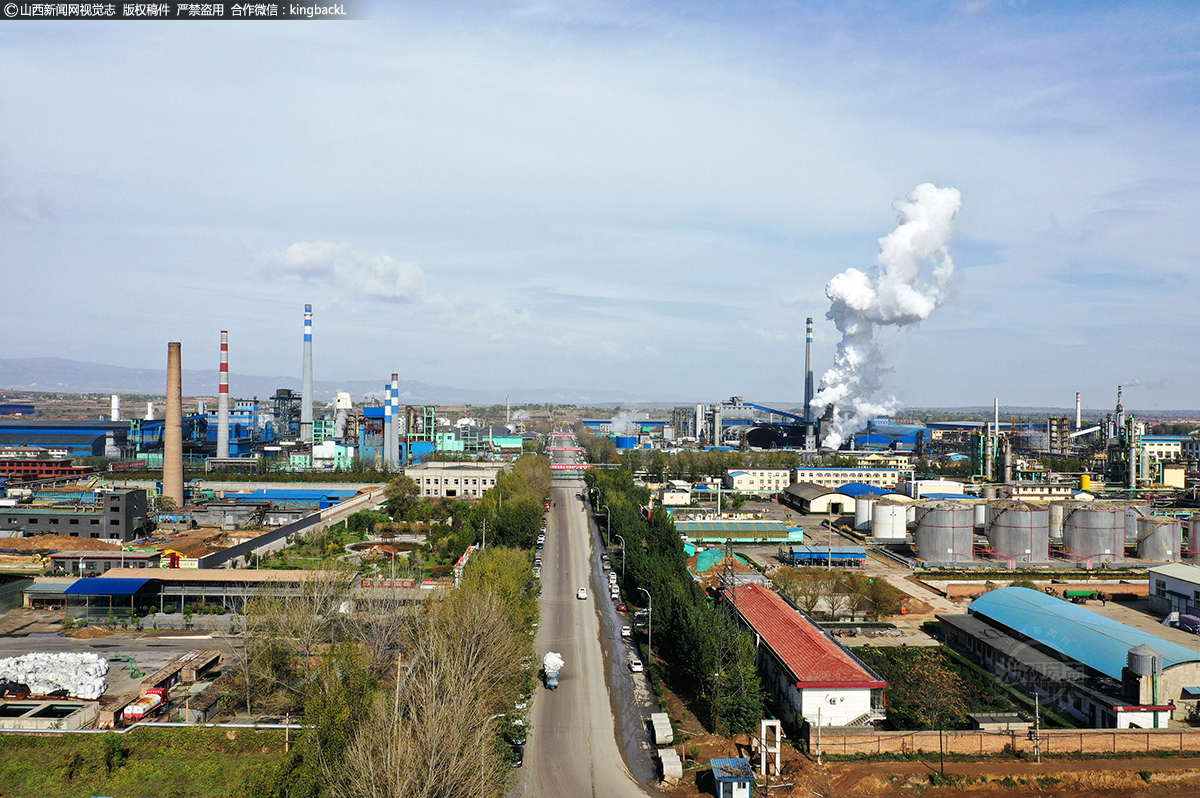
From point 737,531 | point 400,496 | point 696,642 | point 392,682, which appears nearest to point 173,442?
point 400,496

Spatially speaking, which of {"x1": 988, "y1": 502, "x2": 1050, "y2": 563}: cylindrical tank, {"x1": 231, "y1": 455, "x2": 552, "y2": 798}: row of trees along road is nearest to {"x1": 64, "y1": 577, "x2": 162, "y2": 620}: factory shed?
{"x1": 231, "y1": 455, "x2": 552, "y2": 798}: row of trees along road

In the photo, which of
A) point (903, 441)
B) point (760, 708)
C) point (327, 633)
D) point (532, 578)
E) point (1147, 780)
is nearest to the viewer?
point (1147, 780)

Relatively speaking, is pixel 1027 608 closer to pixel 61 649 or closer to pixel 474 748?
pixel 474 748

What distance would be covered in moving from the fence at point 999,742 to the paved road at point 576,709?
3.94 metres

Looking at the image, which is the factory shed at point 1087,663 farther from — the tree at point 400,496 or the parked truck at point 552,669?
the tree at point 400,496

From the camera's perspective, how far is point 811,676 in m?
16.1

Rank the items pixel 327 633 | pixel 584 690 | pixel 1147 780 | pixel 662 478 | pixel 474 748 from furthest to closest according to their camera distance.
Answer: pixel 662 478, pixel 327 633, pixel 584 690, pixel 1147 780, pixel 474 748

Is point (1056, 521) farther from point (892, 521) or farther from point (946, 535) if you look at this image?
point (946, 535)

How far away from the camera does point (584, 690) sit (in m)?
18.2

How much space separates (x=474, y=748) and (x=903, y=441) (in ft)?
266

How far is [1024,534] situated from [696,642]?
24.1 meters

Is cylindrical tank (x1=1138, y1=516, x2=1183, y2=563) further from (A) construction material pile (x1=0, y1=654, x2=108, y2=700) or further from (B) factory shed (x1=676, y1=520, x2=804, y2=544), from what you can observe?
(A) construction material pile (x1=0, y1=654, x2=108, y2=700)

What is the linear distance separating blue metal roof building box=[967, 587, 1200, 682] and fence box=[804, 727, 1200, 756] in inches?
64.2

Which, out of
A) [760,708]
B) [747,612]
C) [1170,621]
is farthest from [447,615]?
[1170,621]
